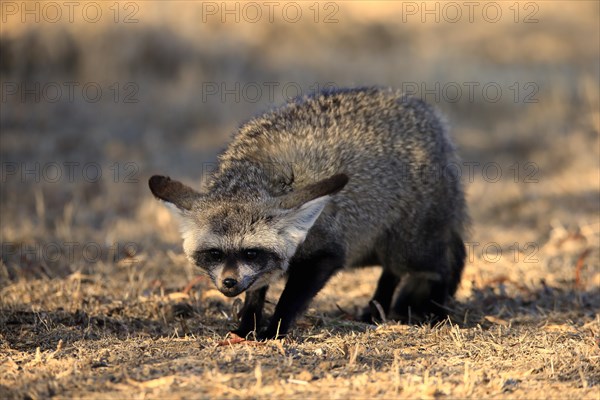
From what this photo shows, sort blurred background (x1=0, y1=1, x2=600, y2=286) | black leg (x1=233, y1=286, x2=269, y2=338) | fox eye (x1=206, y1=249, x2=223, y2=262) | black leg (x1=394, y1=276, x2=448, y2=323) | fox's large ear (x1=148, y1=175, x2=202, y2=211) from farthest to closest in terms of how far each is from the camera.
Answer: blurred background (x1=0, y1=1, x2=600, y2=286)
black leg (x1=394, y1=276, x2=448, y2=323)
black leg (x1=233, y1=286, x2=269, y2=338)
fox's large ear (x1=148, y1=175, x2=202, y2=211)
fox eye (x1=206, y1=249, x2=223, y2=262)

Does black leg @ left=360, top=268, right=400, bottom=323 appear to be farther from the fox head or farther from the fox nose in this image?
the fox nose

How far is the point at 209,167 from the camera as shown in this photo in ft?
45.7

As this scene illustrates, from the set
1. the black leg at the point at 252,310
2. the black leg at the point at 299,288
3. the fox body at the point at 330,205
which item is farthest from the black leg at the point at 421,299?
the black leg at the point at 252,310

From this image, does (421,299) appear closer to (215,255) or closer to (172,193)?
(215,255)

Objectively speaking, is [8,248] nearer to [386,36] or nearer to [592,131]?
[592,131]

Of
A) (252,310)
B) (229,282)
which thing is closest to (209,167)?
(252,310)

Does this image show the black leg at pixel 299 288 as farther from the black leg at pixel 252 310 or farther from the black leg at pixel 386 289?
the black leg at pixel 386 289

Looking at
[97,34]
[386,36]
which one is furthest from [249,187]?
[386,36]

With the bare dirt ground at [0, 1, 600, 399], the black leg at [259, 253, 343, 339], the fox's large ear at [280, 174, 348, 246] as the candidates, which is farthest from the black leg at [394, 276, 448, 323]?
the fox's large ear at [280, 174, 348, 246]

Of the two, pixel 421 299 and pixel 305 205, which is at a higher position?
pixel 305 205

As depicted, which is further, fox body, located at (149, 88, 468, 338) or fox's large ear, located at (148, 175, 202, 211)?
fox's large ear, located at (148, 175, 202, 211)

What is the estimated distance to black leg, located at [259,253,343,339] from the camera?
601 cm

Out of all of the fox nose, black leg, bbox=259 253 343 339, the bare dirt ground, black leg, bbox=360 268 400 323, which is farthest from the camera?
black leg, bbox=360 268 400 323

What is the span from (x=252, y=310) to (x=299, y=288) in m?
0.54
